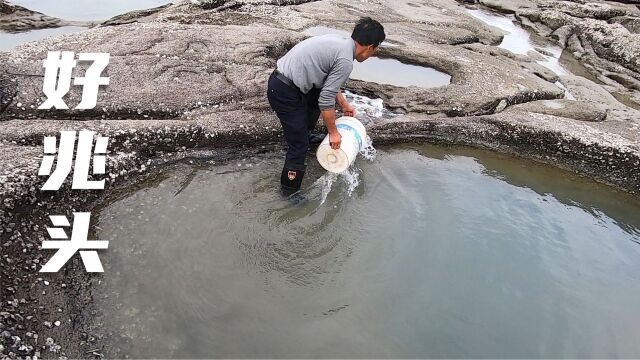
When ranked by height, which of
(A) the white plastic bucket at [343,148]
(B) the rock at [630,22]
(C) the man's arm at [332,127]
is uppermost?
(B) the rock at [630,22]

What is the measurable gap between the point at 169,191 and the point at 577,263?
4.98 m

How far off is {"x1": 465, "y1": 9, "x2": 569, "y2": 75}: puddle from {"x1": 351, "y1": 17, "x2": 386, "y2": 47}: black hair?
807 centimetres

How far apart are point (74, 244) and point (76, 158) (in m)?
1.30

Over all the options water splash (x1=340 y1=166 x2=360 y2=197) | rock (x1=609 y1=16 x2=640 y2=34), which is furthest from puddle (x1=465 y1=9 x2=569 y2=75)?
water splash (x1=340 y1=166 x2=360 y2=197)

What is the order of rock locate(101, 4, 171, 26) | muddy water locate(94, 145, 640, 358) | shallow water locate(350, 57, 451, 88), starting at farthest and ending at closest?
rock locate(101, 4, 171, 26) → shallow water locate(350, 57, 451, 88) → muddy water locate(94, 145, 640, 358)

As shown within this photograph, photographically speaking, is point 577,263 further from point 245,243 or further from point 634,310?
point 245,243

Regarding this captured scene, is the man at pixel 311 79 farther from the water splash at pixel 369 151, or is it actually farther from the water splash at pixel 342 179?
the water splash at pixel 369 151

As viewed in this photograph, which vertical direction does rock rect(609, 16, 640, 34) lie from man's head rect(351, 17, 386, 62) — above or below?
above

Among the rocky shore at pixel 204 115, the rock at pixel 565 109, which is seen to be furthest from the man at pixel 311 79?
the rock at pixel 565 109

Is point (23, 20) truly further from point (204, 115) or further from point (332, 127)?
point (332, 127)

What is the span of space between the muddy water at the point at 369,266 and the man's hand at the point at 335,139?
0.91 metres

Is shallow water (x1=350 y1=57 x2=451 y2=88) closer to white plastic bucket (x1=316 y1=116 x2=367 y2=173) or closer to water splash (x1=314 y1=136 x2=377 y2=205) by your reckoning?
water splash (x1=314 y1=136 x2=377 y2=205)

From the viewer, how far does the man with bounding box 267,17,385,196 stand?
5.18 metres

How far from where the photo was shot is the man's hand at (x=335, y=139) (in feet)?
18.7
